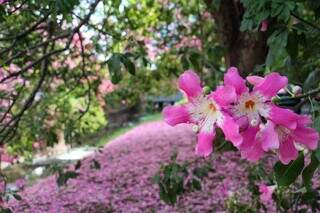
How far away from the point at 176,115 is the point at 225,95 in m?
0.12

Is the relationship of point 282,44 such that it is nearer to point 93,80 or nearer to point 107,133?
point 93,80

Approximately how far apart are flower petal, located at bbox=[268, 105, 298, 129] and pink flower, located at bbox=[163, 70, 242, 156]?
0.22 feet

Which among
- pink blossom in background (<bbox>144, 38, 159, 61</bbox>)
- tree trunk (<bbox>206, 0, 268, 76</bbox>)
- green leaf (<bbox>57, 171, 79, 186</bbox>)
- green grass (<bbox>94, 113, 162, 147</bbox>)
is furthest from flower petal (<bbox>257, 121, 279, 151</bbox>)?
green grass (<bbox>94, 113, 162, 147</bbox>)

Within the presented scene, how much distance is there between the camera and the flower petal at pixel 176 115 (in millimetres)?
996

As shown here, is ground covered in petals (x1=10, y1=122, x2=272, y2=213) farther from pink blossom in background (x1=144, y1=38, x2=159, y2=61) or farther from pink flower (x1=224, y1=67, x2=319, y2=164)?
pink flower (x1=224, y1=67, x2=319, y2=164)

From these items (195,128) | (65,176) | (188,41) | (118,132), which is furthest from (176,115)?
(118,132)

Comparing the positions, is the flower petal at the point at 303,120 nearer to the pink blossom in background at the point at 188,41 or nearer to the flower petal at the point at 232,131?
the flower petal at the point at 232,131

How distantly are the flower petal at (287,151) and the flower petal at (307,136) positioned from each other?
Result: 0.06 ft

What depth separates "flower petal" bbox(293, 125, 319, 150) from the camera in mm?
949

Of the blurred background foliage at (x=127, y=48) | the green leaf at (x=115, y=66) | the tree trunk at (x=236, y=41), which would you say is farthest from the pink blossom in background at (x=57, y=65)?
the green leaf at (x=115, y=66)

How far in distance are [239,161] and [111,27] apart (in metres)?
2.23

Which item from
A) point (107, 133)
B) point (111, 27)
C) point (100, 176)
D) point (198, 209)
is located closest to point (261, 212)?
point (198, 209)

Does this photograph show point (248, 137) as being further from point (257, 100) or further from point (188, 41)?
point (188, 41)

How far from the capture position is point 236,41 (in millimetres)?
3855
